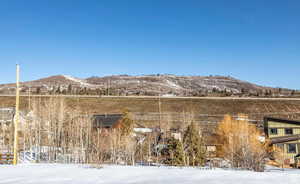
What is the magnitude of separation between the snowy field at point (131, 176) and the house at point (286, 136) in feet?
56.0

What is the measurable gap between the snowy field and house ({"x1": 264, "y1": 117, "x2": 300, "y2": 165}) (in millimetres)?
17054

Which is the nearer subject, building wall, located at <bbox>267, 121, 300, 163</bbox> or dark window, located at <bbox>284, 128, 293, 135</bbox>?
building wall, located at <bbox>267, 121, 300, 163</bbox>

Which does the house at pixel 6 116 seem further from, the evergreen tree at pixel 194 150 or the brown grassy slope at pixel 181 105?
the evergreen tree at pixel 194 150

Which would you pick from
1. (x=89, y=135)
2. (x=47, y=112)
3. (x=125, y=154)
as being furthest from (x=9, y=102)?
(x=125, y=154)

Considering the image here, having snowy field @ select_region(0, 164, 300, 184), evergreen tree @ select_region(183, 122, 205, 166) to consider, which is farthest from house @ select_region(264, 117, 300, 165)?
snowy field @ select_region(0, 164, 300, 184)

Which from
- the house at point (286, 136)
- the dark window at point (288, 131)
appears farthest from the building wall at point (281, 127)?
the dark window at point (288, 131)

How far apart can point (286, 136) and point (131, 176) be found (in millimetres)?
22458

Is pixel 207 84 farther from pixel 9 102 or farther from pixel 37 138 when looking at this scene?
pixel 37 138

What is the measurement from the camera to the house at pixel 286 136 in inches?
956

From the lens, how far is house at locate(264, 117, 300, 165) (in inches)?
956

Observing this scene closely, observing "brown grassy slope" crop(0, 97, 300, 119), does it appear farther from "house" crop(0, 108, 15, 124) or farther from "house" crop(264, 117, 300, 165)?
"house" crop(264, 117, 300, 165)

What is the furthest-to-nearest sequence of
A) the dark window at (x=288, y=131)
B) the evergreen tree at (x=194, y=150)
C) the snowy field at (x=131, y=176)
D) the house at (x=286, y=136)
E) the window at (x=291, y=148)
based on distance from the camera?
the dark window at (x=288, y=131) < the window at (x=291, y=148) < the house at (x=286, y=136) < the evergreen tree at (x=194, y=150) < the snowy field at (x=131, y=176)

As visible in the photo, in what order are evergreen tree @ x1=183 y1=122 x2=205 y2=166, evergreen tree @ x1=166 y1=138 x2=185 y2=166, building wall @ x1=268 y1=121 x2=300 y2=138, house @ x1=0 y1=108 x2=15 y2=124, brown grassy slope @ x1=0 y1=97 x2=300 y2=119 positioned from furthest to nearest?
brown grassy slope @ x1=0 y1=97 x2=300 y2=119 → house @ x1=0 y1=108 x2=15 y2=124 → building wall @ x1=268 y1=121 x2=300 y2=138 → evergreen tree @ x1=183 y1=122 x2=205 y2=166 → evergreen tree @ x1=166 y1=138 x2=185 y2=166

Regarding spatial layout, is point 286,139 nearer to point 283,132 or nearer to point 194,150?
point 283,132
